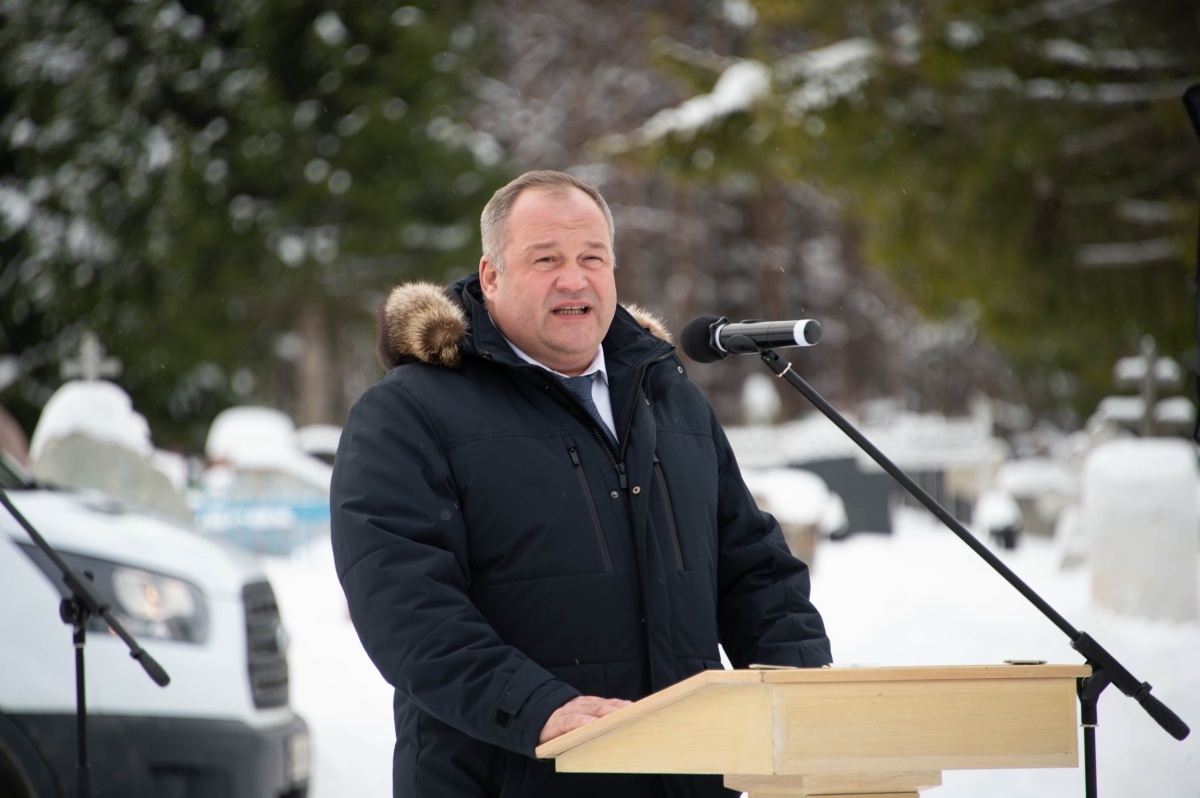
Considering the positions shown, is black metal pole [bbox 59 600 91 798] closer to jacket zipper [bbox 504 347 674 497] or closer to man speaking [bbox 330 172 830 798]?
man speaking [bbox 330 172 830 798]

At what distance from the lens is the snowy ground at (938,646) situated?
6.42 m

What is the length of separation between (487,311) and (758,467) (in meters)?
13.5

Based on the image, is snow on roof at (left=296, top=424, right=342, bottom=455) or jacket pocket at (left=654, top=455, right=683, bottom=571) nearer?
jacket pocket at (left=654, top=455, right=683, bottom=571)

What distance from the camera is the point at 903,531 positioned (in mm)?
17812

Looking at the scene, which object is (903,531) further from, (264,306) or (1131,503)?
(264,306)

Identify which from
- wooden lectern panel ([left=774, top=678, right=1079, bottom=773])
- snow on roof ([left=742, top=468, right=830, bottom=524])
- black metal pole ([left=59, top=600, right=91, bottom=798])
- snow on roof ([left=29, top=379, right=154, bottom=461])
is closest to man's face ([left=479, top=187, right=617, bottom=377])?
wooden lectern panel ([left=774, top=678, right=1079, bottom=773])

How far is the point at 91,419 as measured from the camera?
9961mm

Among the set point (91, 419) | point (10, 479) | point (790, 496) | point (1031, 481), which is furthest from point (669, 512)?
point (1031, 481)

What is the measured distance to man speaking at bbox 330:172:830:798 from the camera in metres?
2.62

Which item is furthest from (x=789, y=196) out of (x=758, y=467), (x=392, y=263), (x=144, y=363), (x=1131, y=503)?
(x=1131, y=503)

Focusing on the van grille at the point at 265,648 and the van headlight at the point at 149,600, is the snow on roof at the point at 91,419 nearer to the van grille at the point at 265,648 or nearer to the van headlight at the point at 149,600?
the van grille at the point at 265,648

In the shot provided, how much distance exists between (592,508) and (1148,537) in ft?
25.5

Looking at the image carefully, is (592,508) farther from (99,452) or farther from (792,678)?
(99,452)

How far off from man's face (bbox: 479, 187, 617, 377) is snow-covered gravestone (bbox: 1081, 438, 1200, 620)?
24.8 feet
